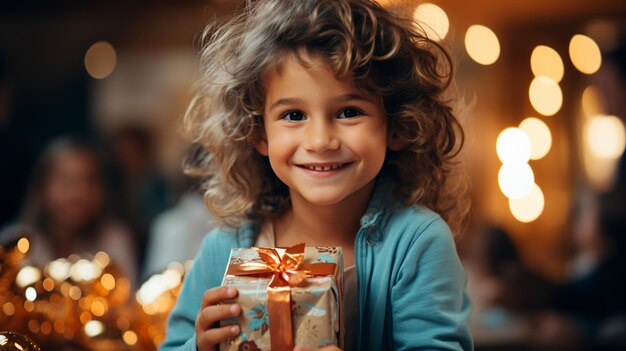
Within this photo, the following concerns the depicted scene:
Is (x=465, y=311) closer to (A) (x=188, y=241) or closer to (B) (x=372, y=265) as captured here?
(B) (x=372, y=265)

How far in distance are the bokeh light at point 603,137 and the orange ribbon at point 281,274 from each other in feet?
13.8

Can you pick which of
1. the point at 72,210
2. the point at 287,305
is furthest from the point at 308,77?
the point at 72,210

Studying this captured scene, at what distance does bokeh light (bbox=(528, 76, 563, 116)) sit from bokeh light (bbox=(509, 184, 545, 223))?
0.46 metres

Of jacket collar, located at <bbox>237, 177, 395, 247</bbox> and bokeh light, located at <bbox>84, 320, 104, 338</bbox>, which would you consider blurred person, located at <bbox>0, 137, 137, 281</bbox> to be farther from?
jacket collar, located at <bbox>237, 177, 395, 247</bbox>

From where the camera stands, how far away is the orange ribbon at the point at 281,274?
39.8 inches

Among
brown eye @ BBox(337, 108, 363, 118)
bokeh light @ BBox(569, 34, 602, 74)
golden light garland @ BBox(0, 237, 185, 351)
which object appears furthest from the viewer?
bokeh light @ BBox(569, 34, 602, 74)

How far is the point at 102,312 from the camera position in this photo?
152 cm

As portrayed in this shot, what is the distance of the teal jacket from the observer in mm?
1104

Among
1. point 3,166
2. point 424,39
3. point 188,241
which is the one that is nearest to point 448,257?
point 424,39

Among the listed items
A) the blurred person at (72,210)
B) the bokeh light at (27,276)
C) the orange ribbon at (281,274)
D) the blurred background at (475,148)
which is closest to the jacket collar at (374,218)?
the orange ribbon at (281,274)

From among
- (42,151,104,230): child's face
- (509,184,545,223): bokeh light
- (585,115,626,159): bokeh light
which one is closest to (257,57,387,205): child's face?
(42,151,104,230): child's face

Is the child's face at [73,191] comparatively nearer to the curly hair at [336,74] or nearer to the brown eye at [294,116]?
the curly hair at [336,74]

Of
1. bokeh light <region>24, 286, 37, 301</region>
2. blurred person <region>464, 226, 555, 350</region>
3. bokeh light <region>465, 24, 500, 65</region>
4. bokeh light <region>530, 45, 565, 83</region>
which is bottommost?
blurred person <region>464, 226, 555, 350</region>

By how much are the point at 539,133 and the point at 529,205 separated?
44 cm
